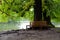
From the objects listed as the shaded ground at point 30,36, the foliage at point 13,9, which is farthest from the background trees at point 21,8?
the shaded ground at point 30,36

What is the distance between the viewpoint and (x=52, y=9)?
45.4ft

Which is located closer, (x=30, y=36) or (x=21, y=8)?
(x=30, y=36)

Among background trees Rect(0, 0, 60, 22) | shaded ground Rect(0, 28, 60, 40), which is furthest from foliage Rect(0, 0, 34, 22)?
shaded ground Rect(0, 28, 60, 40)

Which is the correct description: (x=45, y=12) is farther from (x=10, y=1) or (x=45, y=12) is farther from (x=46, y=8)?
(x=10, y=1)

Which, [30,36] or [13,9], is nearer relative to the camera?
[30,36]

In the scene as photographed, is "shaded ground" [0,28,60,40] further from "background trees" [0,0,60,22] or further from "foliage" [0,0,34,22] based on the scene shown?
"foliage" [0,0,34,22]

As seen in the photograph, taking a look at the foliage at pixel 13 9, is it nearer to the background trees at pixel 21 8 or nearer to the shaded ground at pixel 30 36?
the background trees at pixel 21 8

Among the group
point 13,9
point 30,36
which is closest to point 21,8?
point 13,9

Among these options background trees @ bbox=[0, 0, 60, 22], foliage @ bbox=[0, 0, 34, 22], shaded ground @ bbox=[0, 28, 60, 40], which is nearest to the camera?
shaded ground @ bbox=[0, 28, 60, 40]

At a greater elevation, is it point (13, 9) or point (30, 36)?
point (13, 9)

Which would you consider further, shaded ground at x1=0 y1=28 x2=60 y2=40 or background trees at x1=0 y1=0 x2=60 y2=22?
background trees at x1=0 y1=0 x2=60 y2=22

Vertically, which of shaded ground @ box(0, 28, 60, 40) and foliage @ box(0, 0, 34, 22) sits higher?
foliage @ box(0, 0, 34, 22)

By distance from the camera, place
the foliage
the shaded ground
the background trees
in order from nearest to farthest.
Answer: the shaded ground, the background trees, the foliage

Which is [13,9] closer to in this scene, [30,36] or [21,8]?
[21,8]
